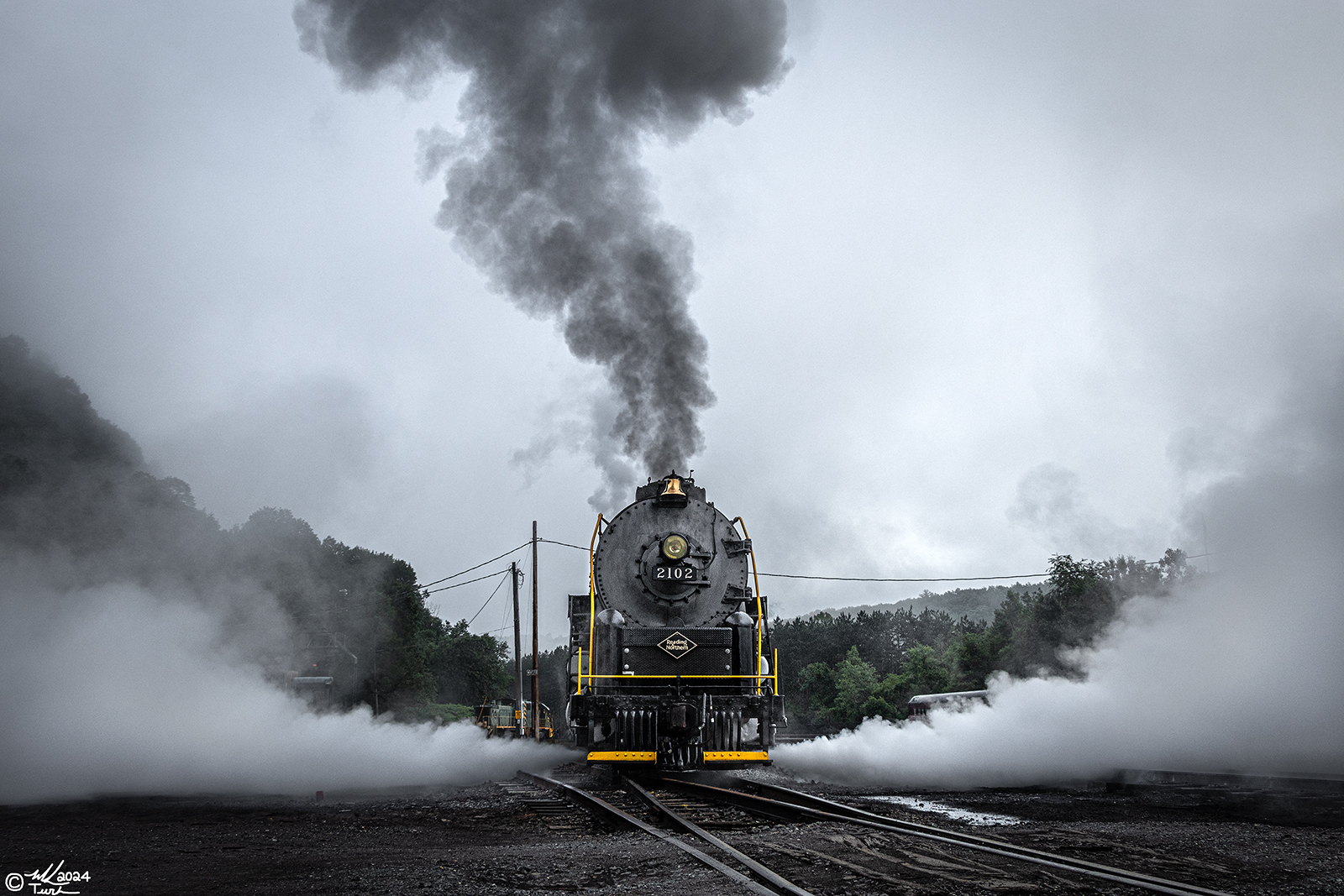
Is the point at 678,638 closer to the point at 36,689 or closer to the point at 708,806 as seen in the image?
the point at 708,806

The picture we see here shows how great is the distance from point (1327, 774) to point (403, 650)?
4057cm

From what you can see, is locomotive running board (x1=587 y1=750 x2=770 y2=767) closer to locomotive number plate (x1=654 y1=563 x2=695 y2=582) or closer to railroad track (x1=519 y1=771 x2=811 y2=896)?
railroad track (x1=519 y1=771 x2=811 y2=896)

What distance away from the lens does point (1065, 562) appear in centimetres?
3152

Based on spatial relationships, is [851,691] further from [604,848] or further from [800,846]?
[604,848]

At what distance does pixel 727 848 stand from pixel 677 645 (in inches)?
244

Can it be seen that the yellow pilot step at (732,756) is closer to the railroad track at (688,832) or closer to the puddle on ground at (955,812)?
the railroad track at (688,832)

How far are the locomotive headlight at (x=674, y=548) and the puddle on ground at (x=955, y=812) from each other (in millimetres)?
4495

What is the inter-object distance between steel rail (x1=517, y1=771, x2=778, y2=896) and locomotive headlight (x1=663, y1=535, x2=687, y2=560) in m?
3.74

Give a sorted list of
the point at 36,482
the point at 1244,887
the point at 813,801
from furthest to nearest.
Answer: the point at 36,482, the point at 813,801, the point at 1244,887

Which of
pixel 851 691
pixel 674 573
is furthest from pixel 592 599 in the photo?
pixel 851 691

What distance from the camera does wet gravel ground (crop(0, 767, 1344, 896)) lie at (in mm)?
6121

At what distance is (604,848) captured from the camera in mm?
7738

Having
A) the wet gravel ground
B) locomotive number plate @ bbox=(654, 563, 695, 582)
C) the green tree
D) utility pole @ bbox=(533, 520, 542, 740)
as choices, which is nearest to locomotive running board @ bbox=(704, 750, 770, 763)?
the wet gravel ground

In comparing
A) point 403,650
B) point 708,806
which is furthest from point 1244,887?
point 403,650
